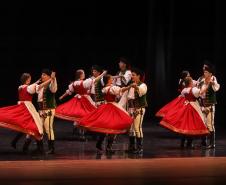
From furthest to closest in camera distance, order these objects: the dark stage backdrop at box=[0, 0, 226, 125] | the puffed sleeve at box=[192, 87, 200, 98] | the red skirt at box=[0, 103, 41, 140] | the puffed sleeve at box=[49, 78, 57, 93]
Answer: the dark stage backdrop at box=[0, 0, 226, 125] < the puffed sleeve at box=[192, 87, 200, 98] < the puffed sleeve at box=[49, 78, 57, 93] < the red skirt at box=[0, 103, 41, 140]

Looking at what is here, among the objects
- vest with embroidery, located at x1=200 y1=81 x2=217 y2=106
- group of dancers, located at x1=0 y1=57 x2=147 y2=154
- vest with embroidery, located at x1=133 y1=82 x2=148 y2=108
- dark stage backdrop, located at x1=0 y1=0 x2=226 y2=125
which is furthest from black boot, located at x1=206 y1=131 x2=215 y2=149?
dark stage backdrop, located at x1=0 y1=0 x2=226 y2=125

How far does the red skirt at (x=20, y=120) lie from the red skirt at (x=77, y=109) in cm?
245

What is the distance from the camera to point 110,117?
11.0m

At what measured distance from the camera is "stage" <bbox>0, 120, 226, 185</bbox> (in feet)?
27.5

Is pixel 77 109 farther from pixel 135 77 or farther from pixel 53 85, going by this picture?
pixel 135 77

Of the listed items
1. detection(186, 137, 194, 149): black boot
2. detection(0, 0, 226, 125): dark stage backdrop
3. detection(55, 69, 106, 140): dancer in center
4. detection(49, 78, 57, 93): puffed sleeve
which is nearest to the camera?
detection(49, 78, 57, 93): puffed sleeve

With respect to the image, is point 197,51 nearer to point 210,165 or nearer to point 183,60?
point 183,60

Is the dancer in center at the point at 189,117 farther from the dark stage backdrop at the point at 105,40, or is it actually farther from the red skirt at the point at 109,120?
the dark stage backdrop at the point at 105,40

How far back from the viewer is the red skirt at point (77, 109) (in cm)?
1328

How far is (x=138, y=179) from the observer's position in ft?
27.4

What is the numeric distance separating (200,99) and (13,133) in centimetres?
382

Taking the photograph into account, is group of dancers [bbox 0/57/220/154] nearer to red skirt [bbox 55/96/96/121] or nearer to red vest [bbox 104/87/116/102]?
red vest [bbox 104/87/116/102]

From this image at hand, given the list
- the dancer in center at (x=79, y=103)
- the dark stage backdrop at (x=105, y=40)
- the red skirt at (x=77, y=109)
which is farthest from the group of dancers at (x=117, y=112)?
the dark stage backdrop at (x=105, y=40)

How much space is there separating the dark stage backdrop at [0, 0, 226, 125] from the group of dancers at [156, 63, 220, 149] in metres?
6.21
